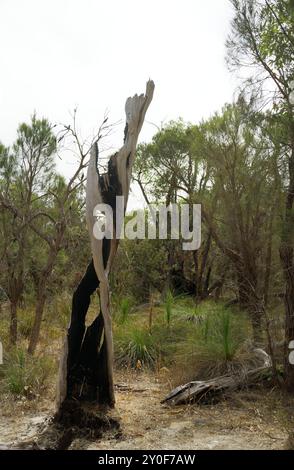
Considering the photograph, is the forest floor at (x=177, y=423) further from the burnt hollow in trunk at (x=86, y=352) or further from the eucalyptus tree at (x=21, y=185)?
the eucalyptus tree at (x=21, y=185)

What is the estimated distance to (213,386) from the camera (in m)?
6.27

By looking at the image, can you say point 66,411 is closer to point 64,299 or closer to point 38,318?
point 38,318

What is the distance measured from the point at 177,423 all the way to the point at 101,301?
1.37 meters

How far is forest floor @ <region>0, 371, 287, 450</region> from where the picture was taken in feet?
16.1

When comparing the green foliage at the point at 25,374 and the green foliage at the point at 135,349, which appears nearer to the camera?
the green foliage at the point at 25,374

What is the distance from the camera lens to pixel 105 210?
5367 millimetres

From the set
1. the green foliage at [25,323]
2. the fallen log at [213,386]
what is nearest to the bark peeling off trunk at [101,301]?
the fallen log at [213,386]

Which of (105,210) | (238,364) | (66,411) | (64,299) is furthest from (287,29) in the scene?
(64,299)

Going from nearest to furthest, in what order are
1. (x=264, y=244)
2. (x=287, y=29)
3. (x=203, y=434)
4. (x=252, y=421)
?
(x=203, y=434)
(x=252, y=421)
(x=287, y=29)
(x=264, y=244)

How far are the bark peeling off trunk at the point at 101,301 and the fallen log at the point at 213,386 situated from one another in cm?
88

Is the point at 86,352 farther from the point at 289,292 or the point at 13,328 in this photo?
the point at 13,328

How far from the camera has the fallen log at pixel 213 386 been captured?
6164mm

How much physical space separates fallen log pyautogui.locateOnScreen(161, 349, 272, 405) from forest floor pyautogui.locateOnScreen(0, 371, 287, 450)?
117 mm

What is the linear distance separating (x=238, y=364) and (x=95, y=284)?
7.42 ft
